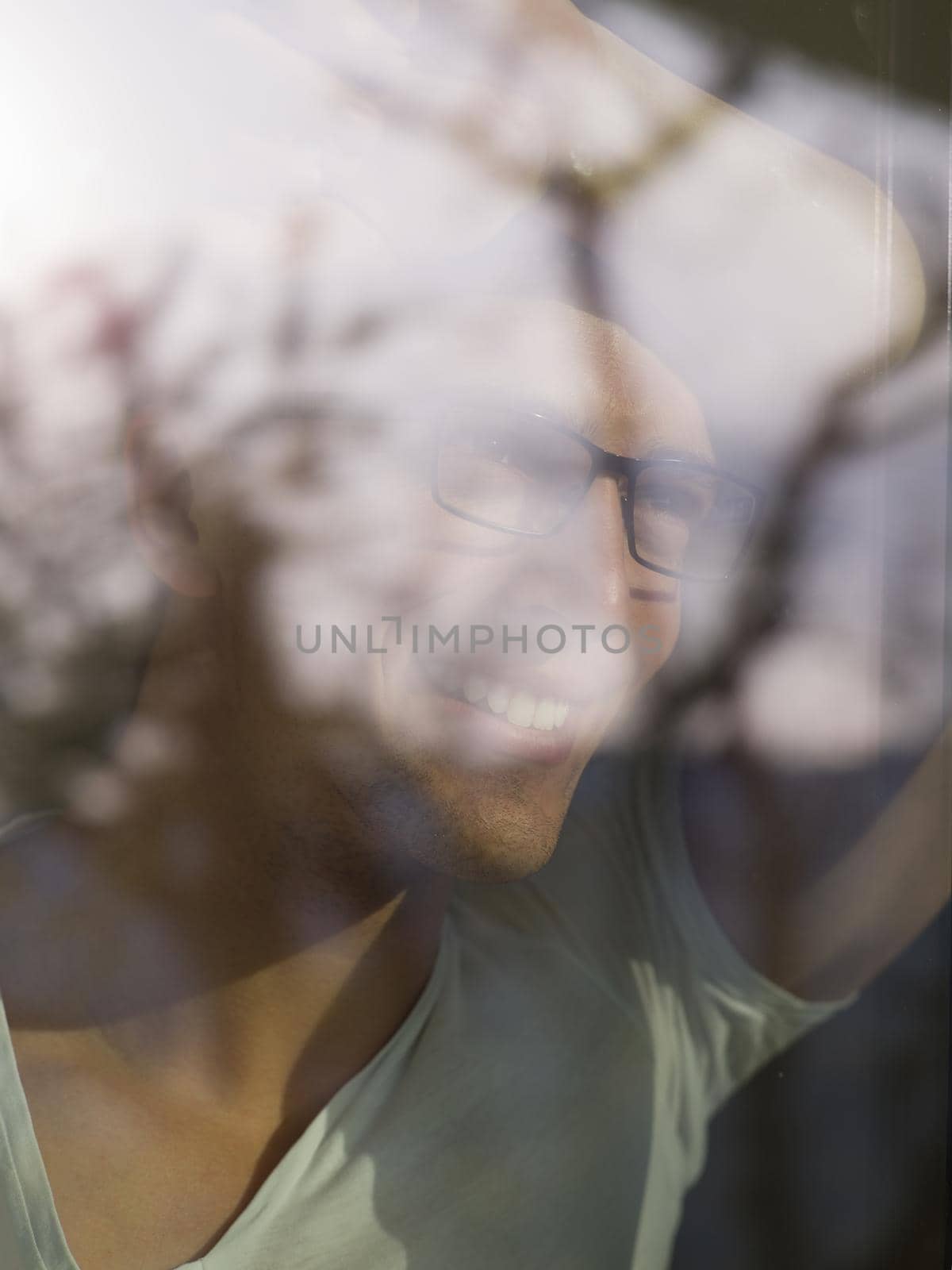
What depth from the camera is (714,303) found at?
0.59 m

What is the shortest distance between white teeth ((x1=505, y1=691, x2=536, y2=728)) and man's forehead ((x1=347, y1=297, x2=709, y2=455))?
16 centimetres

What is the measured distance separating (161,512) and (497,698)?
23 centimetres

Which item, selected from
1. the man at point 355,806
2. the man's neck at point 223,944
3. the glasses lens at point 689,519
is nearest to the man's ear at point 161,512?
the man at point 355,806

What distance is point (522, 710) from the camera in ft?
1.89

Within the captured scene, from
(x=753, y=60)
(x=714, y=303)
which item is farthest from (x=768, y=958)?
(x=753, y=60)

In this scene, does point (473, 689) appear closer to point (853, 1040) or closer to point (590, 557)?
point (590, 557)

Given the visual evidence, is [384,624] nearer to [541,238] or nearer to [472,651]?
[472,651]

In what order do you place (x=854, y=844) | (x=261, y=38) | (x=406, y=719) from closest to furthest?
1. (x=261, y=38)
2. (x=406, y=719)
3. (x=854, y=844)

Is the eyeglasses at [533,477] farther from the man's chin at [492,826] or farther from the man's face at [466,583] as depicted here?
the man's chin at [492,826]

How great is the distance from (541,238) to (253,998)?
0.52 m

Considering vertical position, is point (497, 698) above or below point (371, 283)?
below

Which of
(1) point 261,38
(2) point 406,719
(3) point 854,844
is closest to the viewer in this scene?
(1) point 261,38

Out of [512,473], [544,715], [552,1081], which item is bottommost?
[552,1081]

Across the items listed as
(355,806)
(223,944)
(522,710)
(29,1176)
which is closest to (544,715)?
(522,710)
